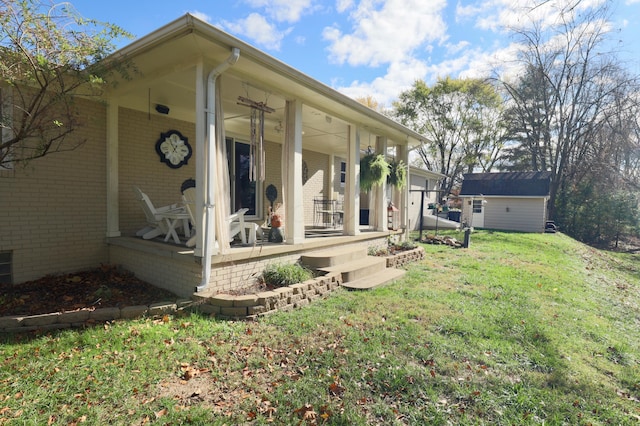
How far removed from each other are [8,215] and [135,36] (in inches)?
125

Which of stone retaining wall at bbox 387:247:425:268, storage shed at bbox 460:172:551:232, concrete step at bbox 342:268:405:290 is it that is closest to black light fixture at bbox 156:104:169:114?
concrete step at bbox 342:268:405:290

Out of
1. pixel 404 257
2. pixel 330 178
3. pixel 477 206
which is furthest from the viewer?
pixel 477 206

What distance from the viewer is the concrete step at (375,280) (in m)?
5.30

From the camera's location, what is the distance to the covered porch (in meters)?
4.14

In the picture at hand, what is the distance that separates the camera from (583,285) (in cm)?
694

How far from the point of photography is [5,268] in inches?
188

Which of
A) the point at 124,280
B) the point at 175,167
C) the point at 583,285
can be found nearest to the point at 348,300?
the point at 124,280

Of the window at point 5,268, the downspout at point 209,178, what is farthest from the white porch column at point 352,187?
the window at point 5,268

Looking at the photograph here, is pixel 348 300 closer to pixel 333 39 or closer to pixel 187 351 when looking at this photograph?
pixel 187 351

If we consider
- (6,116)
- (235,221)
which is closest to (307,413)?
(235,221)

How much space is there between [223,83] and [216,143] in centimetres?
132

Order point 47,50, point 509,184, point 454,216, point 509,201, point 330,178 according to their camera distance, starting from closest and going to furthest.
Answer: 1. point 47,50
2. point 330,178
3. point 509,201
4. point 509,184
5. point 454,216

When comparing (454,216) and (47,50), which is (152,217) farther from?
(454,216)

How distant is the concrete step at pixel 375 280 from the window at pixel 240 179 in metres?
3.70
